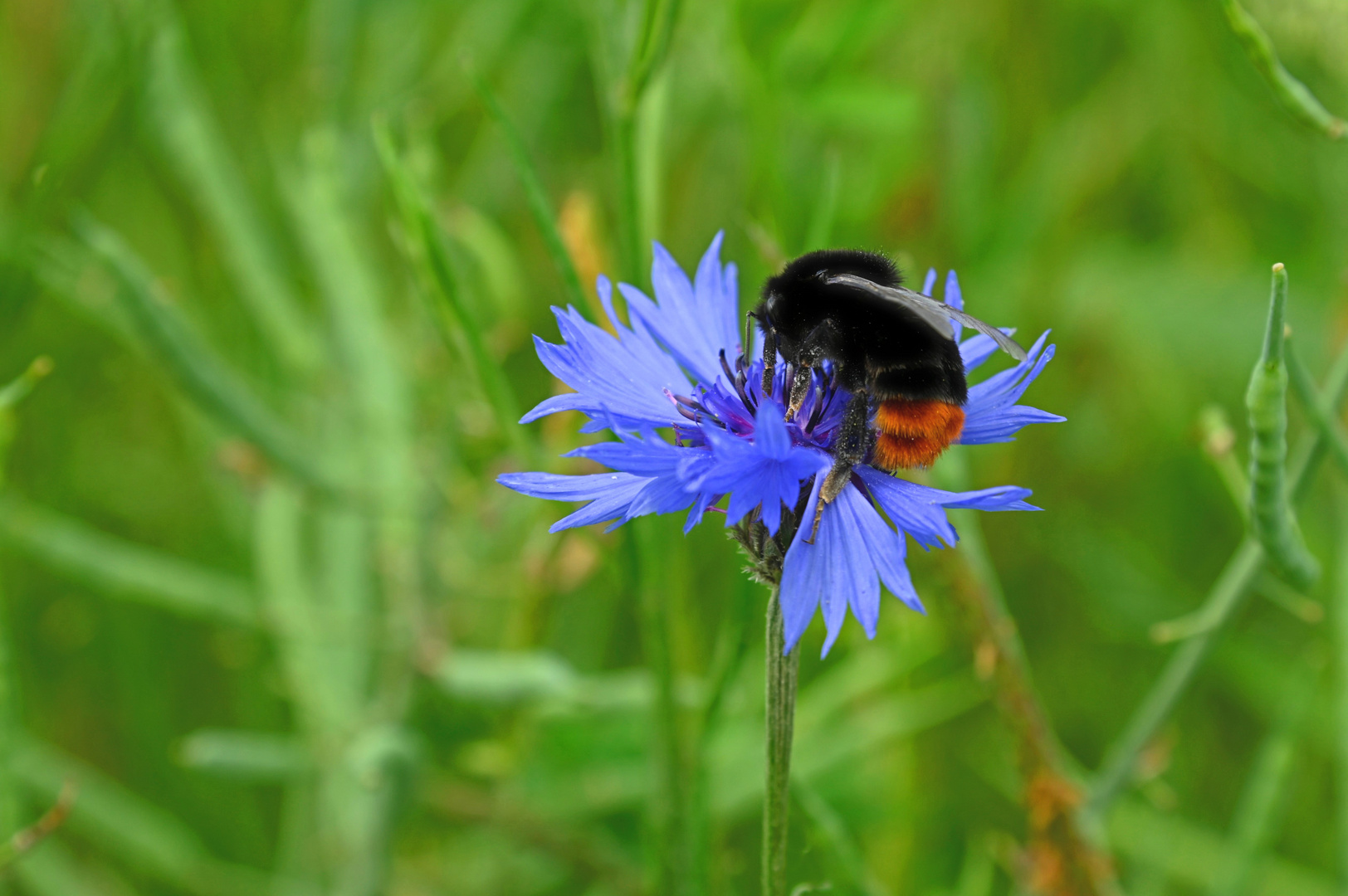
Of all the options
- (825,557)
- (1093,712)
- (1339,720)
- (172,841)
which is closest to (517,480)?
(825,557)

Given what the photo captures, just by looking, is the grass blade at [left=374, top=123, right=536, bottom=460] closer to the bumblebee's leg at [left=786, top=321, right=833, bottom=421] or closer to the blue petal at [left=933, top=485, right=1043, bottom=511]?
the bumblebee's leg at [left=786, top=321, right=833, bottom=421]

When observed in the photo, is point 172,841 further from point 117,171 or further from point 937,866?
point 117,171

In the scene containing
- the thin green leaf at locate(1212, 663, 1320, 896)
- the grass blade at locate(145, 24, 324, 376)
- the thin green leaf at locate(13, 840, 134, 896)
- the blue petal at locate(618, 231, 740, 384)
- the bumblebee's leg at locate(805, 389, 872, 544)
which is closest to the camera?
the bumblebee's leg at locate(805, 389, 872, 544)

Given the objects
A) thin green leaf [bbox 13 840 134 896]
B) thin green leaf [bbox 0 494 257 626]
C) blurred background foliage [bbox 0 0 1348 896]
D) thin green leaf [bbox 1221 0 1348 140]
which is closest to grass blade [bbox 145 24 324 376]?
blurred background foliage [bbox 0 0 1348 896]

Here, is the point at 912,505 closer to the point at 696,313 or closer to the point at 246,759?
the point at 696,313

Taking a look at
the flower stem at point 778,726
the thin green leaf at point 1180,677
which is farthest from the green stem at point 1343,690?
the flower stem at point 778,726

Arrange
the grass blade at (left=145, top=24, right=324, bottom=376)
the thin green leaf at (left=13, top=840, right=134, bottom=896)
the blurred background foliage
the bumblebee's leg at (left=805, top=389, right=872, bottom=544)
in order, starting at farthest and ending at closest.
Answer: the grass blade at (left=145, top=24, right=324, bottom=376)
the thin green leaf at (left=13, top=840, right=134, bottom=896)
the blurred background foliage
the bumblebee's leg at (left=805, top=389, right=872, bottom=544)

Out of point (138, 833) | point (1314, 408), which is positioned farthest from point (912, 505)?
point (138, 833)
